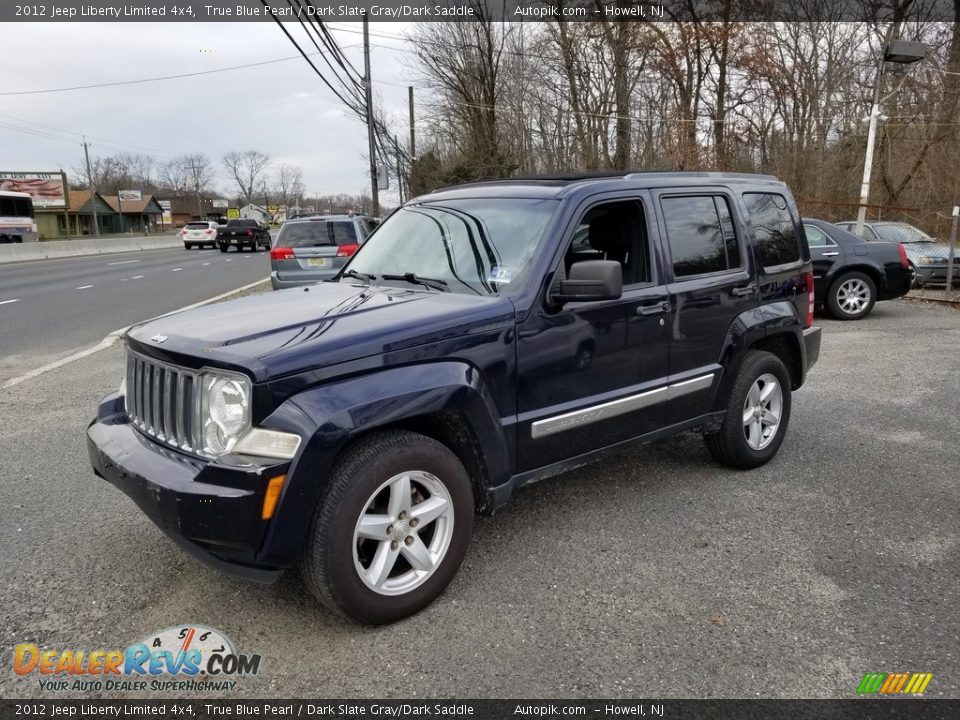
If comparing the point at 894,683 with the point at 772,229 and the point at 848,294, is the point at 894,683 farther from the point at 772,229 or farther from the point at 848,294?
the point at 848,294

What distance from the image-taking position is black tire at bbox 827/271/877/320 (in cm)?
1114

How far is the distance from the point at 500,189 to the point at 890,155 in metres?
26.4

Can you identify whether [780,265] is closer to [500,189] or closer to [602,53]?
[500,189]

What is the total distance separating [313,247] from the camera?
478 inches

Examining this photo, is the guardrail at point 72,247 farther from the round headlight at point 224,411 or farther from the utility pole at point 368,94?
the round headlight at point 224,411

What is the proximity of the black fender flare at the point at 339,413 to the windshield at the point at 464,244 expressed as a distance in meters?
0.67

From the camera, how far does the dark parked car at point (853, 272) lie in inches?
433

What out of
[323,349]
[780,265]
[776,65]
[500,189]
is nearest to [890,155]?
[776,65]

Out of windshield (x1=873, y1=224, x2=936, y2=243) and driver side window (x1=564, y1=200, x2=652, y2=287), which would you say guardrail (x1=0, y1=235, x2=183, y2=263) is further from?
driver side window (x1=564, y1=200, x2=652, y2=287)

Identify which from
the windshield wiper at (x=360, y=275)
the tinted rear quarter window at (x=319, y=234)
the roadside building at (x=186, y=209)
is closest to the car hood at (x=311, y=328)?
the windshield wiper at (x=360, y=275)

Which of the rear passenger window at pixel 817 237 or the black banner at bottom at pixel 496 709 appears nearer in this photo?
the black banner at bottom at pixel 496 709

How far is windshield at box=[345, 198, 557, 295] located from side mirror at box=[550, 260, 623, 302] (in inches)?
10.1

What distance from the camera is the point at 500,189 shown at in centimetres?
404

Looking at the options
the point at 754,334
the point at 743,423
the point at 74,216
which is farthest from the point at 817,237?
the point at 74,216
